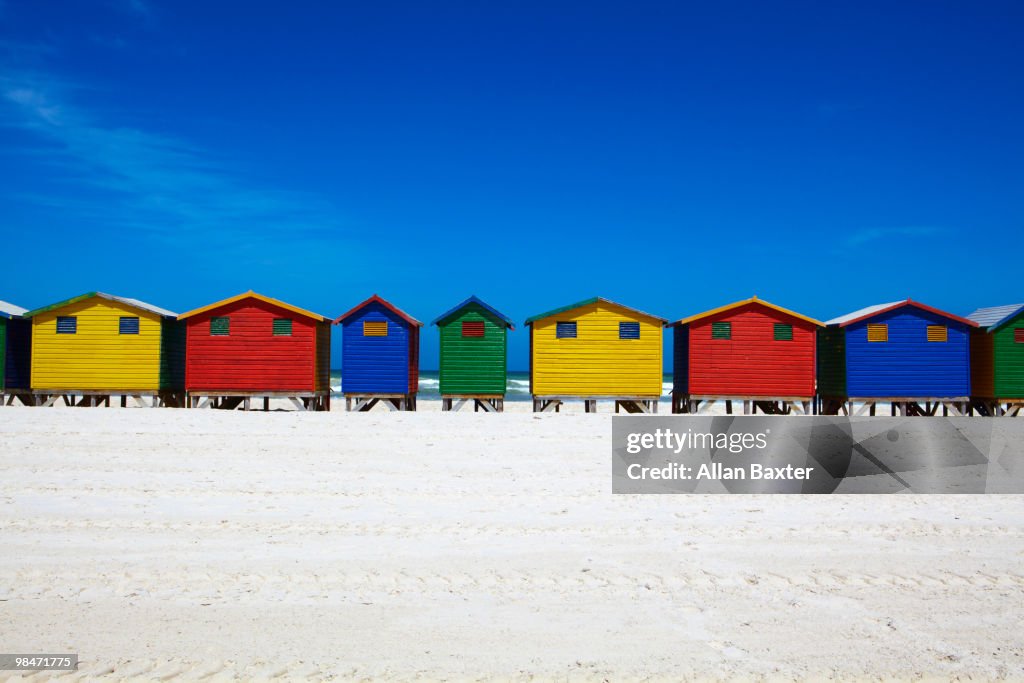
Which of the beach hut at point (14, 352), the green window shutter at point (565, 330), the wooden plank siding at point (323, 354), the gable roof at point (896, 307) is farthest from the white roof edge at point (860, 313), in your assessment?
the beach hut at point (14, 352)

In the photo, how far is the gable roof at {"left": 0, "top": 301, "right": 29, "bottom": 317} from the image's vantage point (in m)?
25.5

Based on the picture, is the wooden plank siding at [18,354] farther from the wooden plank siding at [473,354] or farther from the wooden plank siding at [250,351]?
the wooden plank siding at [473,354]

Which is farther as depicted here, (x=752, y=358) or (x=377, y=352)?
(x=752, y=358)

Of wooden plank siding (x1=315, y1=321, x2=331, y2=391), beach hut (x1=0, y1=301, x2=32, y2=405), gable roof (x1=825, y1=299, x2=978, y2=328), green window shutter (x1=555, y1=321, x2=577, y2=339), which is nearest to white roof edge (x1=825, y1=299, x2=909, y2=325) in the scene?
gable roof (x1=825, y1=299, x2=978, y2=328)

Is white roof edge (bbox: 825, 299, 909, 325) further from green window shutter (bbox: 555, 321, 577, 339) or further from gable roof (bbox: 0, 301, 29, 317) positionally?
gable roof (bbox: 0, 301, 29, 317)

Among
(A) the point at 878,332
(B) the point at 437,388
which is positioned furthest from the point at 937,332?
(B) the point at 437,388

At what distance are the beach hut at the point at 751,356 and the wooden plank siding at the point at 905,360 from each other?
5.13 ft

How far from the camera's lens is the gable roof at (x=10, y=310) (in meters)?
25.5

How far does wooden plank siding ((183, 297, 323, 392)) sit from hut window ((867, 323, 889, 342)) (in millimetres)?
17649

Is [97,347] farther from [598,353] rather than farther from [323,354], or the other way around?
[598,353]

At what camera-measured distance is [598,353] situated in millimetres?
24953

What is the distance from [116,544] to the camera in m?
7.82

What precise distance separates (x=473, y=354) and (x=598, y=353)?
3.93m

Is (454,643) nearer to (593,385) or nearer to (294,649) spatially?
(294,649)
